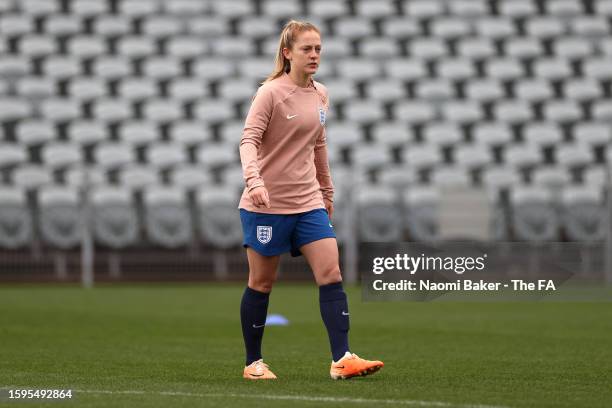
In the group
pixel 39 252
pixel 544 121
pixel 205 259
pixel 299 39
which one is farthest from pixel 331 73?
pixel 299 39

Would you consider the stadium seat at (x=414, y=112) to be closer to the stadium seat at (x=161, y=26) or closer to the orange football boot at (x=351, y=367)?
the stadium seat at (x=161, y=26)

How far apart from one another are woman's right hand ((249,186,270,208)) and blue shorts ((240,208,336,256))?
1.18 ft

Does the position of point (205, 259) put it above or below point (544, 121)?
below

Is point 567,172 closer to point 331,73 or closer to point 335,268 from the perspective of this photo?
point 331,73

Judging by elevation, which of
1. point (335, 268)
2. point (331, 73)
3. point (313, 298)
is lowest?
point (313, 298)

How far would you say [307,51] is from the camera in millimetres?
5973

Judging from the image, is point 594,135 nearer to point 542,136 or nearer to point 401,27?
point 542,136

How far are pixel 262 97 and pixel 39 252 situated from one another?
12569 millimetres

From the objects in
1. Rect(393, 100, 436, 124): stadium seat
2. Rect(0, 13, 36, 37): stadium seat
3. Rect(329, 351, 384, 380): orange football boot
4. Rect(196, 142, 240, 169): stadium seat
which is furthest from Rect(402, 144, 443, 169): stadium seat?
Rect(329, 351, 384, 380): orange football boot

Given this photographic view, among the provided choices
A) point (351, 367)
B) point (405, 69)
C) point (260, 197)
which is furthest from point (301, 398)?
point (405, 69)

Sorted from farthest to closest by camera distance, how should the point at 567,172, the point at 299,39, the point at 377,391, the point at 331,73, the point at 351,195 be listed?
the point at 331,73, the point at 567,172, the point at 351,195, the point at 299,39, the point at 377,391

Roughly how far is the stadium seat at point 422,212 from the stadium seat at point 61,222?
5.08 m

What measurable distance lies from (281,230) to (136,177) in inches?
525

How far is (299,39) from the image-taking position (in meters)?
5.98
